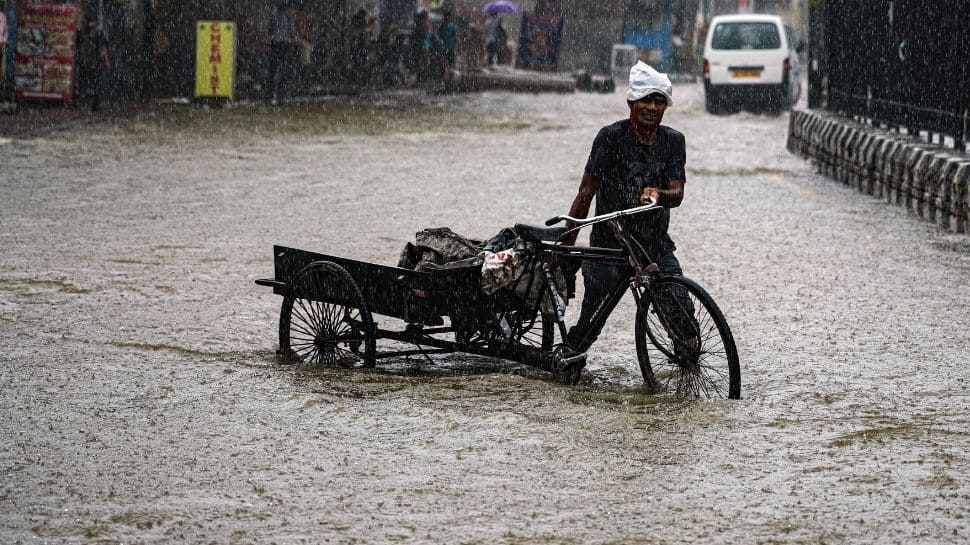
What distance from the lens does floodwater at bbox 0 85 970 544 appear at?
504cm

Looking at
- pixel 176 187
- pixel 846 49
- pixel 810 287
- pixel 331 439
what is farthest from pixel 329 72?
pixel 331 439

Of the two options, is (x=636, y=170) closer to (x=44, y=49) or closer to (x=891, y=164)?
(x=891, y=164)

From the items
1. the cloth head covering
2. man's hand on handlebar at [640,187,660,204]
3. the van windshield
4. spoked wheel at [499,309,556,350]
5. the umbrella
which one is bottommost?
spoked wheel at [499,309,556,350]

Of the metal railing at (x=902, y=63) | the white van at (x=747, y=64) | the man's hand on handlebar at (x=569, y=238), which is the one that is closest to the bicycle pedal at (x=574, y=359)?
the man's hand on handlebar at (x=569, y=238)

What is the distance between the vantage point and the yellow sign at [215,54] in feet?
86.7

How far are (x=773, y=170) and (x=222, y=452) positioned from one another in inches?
524

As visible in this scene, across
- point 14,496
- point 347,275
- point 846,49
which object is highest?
point 846,49

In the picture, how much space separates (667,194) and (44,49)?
764 inches

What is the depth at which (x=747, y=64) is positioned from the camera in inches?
1126

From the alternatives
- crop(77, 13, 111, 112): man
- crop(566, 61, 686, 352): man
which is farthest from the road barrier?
crop(77, 13, 111, 112): man

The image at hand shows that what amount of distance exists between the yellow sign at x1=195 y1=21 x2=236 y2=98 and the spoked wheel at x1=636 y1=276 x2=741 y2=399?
20.7 metres

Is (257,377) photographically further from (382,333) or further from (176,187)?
(176,187)

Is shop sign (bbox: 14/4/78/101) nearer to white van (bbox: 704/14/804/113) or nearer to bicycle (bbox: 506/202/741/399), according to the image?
white van (bbox: 704/14/804/113)

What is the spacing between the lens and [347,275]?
7250mm
